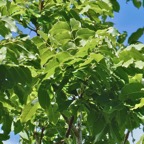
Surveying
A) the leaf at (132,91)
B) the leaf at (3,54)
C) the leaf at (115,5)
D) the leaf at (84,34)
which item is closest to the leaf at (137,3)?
the leaf at (115,5)

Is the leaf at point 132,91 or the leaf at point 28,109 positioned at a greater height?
the leaf at point 28,109

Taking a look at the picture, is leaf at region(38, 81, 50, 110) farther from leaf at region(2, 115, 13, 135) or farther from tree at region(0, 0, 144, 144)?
leaf at region(2, 115, 13, 135)

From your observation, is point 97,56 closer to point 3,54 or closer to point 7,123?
point 3,54

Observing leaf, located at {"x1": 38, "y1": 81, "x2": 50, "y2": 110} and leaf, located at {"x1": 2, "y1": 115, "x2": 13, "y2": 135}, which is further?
leaf, located at {"x1": 2, "y1": 115, "x2": 13, "y2": 135}

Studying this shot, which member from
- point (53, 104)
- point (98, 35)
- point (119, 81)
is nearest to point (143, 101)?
point (119, 81)

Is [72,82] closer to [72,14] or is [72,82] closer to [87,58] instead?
[87,58]

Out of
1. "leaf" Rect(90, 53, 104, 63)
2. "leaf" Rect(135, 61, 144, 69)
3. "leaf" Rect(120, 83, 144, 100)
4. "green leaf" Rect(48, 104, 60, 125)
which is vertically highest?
"green leaf" Rect(48, 104, 60, 125)

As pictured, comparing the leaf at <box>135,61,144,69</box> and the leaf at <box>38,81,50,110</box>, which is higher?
the leaf at <box>38,81,50,110</box>

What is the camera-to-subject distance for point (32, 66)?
12.6 ft

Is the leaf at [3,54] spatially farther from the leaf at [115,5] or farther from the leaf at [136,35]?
the leaf at [115,5]

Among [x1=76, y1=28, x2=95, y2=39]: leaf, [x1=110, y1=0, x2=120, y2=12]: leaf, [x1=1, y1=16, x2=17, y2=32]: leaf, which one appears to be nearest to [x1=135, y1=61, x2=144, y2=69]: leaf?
[x1=76, y1=28, x2=95, y2=39]: leaf

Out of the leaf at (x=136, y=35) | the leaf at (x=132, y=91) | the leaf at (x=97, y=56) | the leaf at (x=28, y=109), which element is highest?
the leaf at (x=136, y=35)

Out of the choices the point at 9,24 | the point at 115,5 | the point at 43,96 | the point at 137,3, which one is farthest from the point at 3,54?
the point at 137,3

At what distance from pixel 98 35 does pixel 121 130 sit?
1002 millimetres
